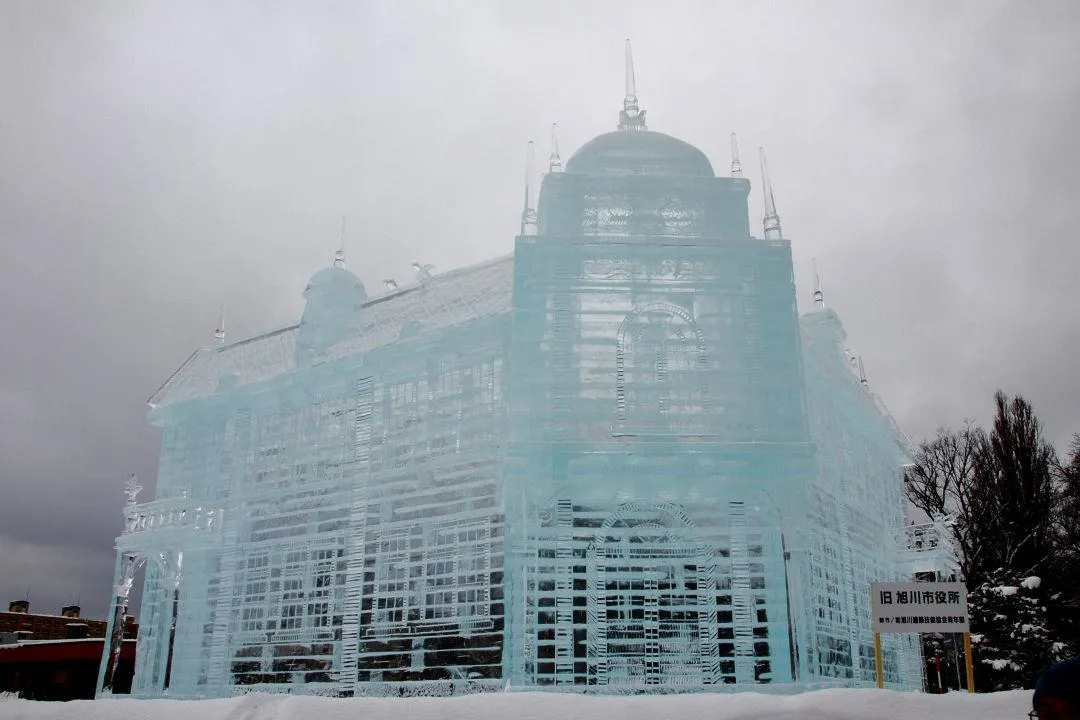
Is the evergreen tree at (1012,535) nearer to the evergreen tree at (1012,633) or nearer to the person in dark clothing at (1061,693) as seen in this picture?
the evergreen tree at (1012,633)

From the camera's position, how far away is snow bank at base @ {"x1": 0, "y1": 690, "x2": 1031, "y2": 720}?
10695 millimetres

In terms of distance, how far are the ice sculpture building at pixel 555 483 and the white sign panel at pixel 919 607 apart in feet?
10.1

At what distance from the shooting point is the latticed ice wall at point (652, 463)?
18.6m

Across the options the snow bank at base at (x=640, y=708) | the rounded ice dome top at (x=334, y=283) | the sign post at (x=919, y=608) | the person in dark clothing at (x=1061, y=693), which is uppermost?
the rounded ice dome top at (x=334, y=283)

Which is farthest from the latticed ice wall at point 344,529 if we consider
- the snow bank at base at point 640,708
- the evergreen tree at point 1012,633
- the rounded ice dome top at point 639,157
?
the evergreen tree at point 1012,633

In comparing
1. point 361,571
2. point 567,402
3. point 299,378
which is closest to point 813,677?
point 567,402

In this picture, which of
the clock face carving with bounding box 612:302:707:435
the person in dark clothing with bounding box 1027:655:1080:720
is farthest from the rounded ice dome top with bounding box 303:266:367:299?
the person in dark clothing with bounding box 1027:655:1080:720

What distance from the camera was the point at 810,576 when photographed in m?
19.8

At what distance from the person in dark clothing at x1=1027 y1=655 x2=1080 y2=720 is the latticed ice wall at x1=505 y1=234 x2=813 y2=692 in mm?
14333

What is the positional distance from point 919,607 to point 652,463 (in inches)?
228

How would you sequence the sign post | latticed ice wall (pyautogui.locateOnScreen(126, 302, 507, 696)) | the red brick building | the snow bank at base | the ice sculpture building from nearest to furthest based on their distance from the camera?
the snow bank at base, the sign post, the ice sculpture building, latticed ice wall (pyautogui.locateOnScreen(126, 302, 507, 696)), the red brick building

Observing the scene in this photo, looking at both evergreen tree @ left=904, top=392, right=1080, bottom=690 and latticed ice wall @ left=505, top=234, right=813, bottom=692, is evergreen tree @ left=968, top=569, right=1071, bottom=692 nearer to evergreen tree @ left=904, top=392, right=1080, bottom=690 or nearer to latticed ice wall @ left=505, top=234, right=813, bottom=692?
evergreen tree @ left=904, top=392, right=1080, bottom=690

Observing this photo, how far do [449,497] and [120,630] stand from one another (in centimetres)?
1259

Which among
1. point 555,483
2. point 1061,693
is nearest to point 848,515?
point 555,483
